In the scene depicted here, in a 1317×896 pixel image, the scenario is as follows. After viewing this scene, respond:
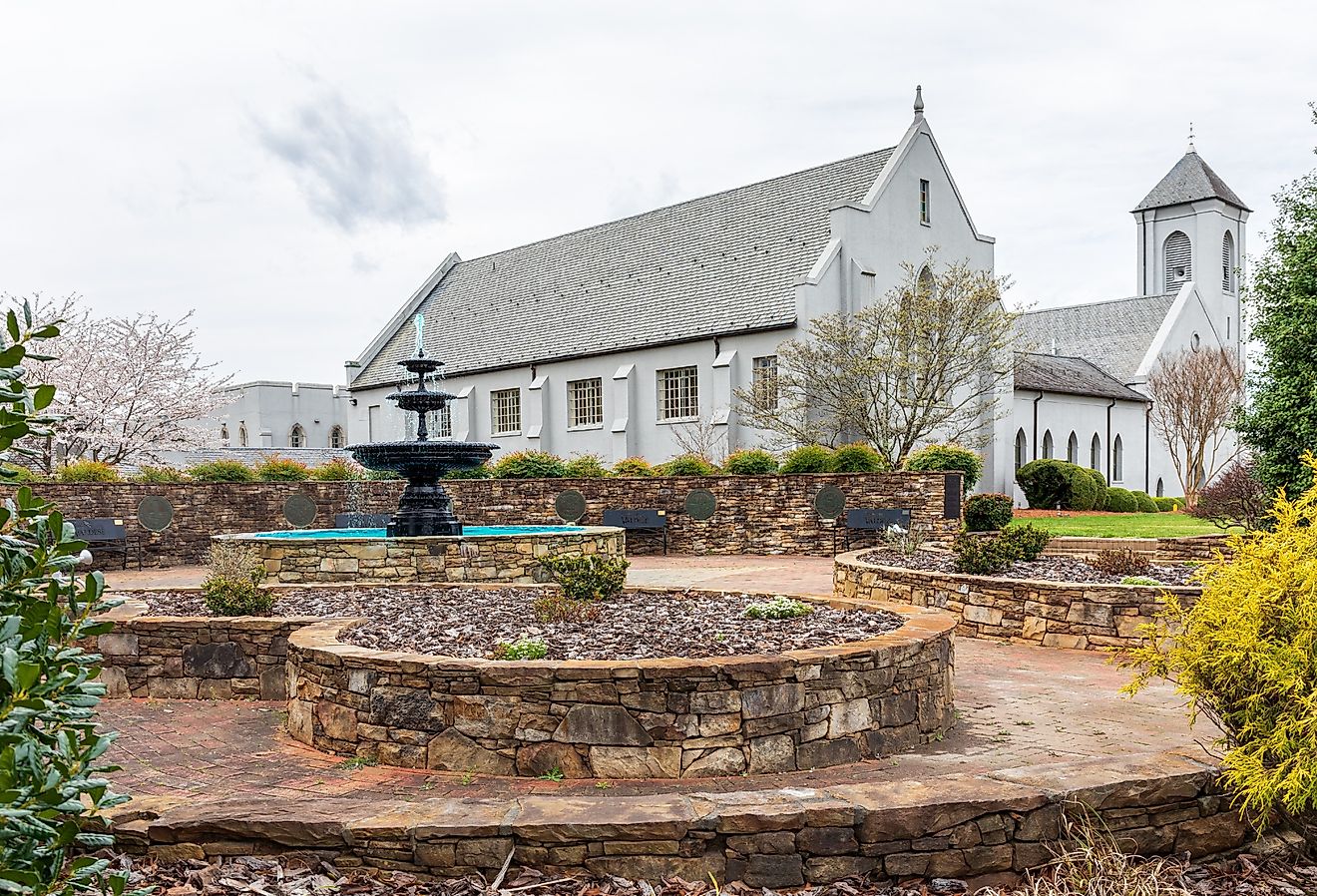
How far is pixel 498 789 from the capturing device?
232 inches

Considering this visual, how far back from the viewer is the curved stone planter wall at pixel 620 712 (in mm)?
6039

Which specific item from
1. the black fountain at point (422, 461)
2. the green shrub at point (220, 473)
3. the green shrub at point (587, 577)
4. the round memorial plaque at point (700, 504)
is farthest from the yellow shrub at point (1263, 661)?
the green shrub at point (220, 473)

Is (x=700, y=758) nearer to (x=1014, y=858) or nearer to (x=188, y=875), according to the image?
(x=1014, y=858)

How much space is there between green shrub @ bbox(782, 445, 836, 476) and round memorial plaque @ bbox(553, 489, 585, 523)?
14.5ft

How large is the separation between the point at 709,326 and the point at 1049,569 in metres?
20.2

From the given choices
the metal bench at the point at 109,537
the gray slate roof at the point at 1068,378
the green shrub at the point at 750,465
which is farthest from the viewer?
the gray slate roof at the point at 1068,378

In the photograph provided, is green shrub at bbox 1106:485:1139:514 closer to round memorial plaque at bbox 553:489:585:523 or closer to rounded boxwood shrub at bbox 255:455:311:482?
round memorial plaque at bbox 553:489:585:523

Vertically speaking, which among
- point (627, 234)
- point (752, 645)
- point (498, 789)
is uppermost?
point (627, 234)

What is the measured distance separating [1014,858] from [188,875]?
12.0 ft

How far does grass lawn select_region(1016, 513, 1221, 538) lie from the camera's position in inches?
822

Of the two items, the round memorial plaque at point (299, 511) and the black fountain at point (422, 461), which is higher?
the black fountain at point (422, 461)

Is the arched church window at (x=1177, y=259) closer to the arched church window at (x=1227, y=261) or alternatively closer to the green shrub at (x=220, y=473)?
the arched church window at (x=1227, y=261)

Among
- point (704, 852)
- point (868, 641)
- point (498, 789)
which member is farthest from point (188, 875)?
point (868, 641)

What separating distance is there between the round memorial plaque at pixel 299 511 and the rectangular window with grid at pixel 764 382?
1297cm
